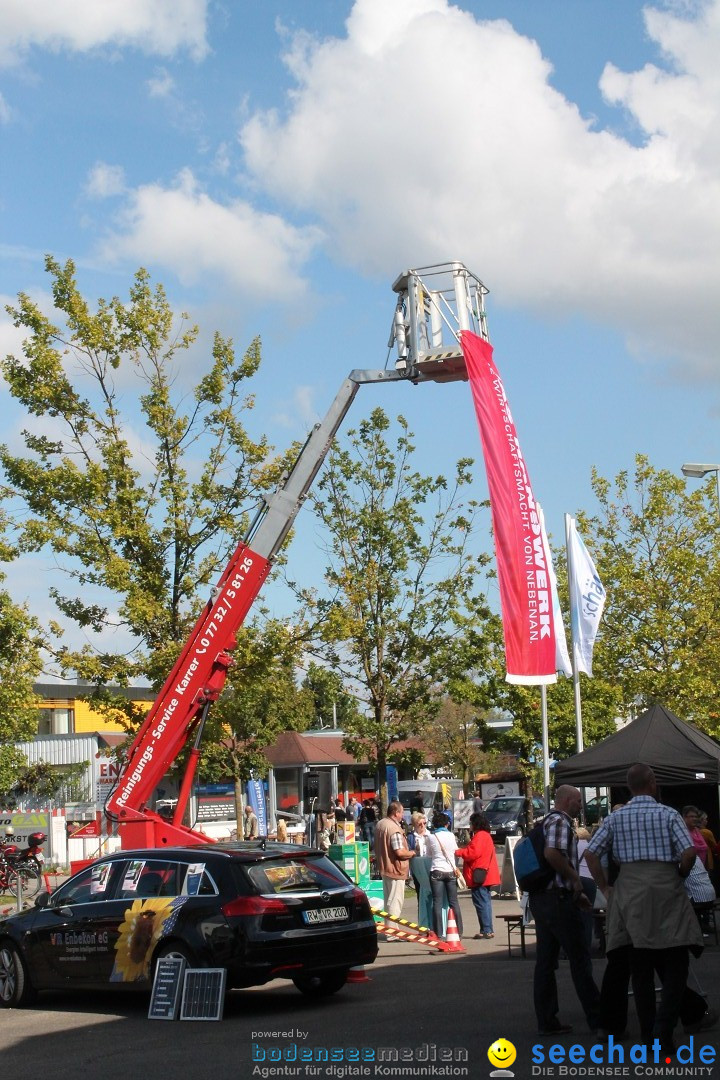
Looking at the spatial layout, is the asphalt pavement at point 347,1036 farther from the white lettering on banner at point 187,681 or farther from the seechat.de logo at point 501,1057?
the white lettering on banner at point 187,681

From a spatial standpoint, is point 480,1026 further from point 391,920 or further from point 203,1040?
point 391,920

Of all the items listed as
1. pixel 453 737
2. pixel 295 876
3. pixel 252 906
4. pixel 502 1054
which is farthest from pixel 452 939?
pixel 453 737

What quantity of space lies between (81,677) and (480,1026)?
42.1 feet

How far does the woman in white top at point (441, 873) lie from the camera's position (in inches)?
586

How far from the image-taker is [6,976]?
39.0 feet

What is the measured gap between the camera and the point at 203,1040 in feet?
30.5

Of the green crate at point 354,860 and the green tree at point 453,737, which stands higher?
the green crate at point 354,860

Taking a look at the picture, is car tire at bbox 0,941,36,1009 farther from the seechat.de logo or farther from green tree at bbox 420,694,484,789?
green tree at bbox 420,694,484,789

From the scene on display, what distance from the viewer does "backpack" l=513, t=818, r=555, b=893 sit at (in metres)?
8.67

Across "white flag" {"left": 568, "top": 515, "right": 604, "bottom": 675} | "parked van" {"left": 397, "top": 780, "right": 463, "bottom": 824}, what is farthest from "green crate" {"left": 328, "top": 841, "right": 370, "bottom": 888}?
"parked van" {"left": 397, "top": 780, "right": 463, "bottom": 824}

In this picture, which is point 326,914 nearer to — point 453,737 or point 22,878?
point 22,878

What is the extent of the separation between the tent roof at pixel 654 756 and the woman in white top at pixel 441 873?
2896mm

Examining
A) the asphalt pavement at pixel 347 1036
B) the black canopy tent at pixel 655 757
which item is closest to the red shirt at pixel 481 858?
the black canopy tent at pixel 655 757

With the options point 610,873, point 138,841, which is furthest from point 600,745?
point 610,873
